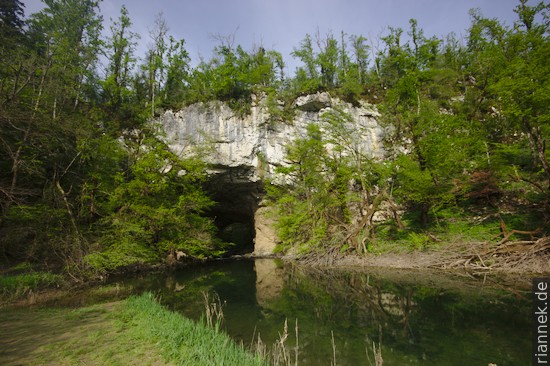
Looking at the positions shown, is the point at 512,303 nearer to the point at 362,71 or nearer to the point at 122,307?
the point at 122,307

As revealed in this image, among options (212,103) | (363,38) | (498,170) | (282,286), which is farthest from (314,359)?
(363,38)

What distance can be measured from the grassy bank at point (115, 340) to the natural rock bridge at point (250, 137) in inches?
719

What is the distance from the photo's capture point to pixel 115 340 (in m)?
5.05

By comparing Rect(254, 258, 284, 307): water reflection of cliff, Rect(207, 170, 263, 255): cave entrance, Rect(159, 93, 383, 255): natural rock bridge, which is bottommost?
Rect(254, 258, 284, 307): water reflection of cliff

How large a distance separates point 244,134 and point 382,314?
21.1 m

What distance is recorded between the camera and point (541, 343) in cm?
363

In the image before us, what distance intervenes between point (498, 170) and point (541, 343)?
1477 centimetres

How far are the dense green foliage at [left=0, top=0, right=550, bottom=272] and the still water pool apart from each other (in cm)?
547

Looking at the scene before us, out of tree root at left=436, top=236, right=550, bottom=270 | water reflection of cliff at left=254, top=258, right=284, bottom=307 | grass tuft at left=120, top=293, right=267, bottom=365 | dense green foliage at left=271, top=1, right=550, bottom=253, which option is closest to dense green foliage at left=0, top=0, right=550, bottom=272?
dense green foliage at left=271, top=1, right=550, bottom=253

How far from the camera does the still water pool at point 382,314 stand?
494 centimetres

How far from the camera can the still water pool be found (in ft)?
16.2

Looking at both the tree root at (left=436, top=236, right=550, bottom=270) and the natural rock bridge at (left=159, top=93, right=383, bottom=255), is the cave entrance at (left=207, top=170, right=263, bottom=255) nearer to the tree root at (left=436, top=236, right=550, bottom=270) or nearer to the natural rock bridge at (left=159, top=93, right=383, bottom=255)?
the natural rock bridge at (left=159, top=93, right=383, bottom=255)
